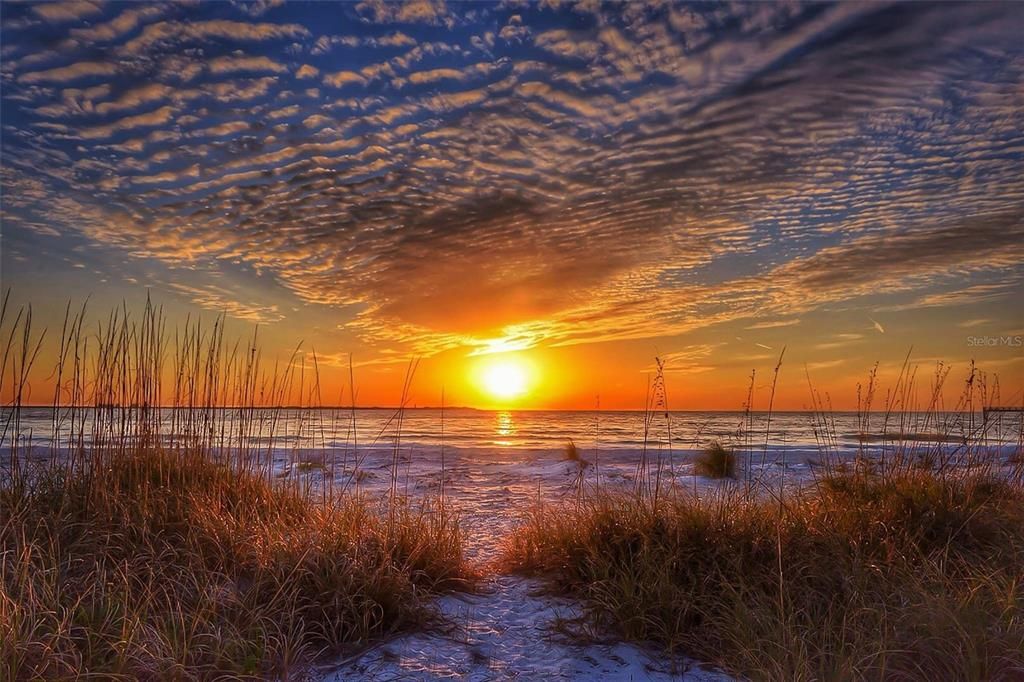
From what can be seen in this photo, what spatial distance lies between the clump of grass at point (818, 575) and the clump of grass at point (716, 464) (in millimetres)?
5121

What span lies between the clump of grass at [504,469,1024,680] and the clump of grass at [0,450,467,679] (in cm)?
130

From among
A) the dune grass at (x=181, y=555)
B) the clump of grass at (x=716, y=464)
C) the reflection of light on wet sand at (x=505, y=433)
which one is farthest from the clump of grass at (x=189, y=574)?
the reflection of light on wet sand at (x=505, y=433)

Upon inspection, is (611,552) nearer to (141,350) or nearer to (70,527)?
(70,527)

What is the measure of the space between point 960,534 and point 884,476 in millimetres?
1070

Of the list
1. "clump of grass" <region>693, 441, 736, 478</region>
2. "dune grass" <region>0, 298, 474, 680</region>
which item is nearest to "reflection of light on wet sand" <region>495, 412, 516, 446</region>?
"clump of grass" <region>693, 441, 736, 478</region>

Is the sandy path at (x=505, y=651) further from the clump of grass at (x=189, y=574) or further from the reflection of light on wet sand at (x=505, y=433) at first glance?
the reflection of light on wet sand at (x=505, y=433)

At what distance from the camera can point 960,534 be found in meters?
5.26

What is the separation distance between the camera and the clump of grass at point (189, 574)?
11.2 feet

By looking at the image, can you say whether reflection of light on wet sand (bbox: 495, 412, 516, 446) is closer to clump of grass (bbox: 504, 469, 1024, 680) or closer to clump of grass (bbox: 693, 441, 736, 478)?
clump of grass (bbox: 693, 441, 736, 478)

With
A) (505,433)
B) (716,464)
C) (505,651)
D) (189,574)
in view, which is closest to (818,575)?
(505,651)

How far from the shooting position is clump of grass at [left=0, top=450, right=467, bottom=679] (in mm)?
3414

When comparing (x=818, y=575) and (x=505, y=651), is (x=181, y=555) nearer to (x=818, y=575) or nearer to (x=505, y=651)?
(x=505, y=651)

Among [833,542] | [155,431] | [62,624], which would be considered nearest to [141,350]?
[155,431]

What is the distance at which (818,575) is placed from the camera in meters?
4.41
